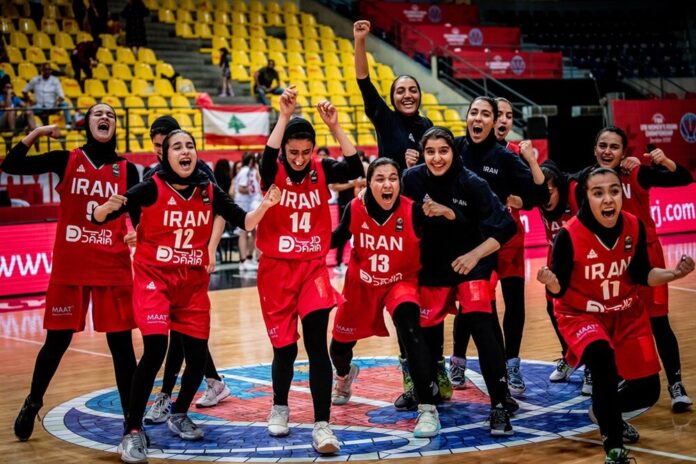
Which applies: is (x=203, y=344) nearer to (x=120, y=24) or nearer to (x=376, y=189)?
(x=376, y=189)

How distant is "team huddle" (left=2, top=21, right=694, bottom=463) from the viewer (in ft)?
19.6

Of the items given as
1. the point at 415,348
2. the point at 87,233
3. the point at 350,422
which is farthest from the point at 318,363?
the point at 87,233

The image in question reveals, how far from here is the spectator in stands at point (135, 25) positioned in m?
21.2

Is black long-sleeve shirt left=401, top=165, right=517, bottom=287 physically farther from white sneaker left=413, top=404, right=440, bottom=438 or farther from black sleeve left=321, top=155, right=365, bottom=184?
white sneaker left=413, top=404, right=440, bottom=438

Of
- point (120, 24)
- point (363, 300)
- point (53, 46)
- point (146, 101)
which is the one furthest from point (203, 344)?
point (120, 24)

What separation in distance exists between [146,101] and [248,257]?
472 cm

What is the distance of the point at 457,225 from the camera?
671 cm

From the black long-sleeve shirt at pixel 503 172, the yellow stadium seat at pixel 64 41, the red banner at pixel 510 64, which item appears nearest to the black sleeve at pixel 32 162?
the black long-sleeve shirt at pixel 503 172

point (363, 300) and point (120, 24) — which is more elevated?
point (120, 24)

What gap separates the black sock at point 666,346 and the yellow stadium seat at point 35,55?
53.2ft

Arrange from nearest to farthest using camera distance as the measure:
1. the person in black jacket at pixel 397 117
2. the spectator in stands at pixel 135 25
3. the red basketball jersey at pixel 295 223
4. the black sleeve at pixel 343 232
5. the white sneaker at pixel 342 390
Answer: the red basketball jersey at pixel 295 223 → the black sleeve at pixel 343 232 → the white sneaker at pixel 342 390 → the person in black jacket at pixel 397 117 → the spectator in stands at pixel 135 25

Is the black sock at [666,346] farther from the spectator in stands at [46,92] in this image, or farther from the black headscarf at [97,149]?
the spectator in stands at [46,92]

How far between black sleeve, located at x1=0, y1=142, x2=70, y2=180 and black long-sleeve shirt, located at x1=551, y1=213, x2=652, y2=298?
A: 10.5ft

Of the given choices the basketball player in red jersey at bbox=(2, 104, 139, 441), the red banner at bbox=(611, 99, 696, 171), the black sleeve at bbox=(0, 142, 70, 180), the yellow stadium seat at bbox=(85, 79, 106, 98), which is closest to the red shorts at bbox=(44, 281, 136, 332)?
the basketball player in red jersey at bbox=(2, 104, 139, 441)
